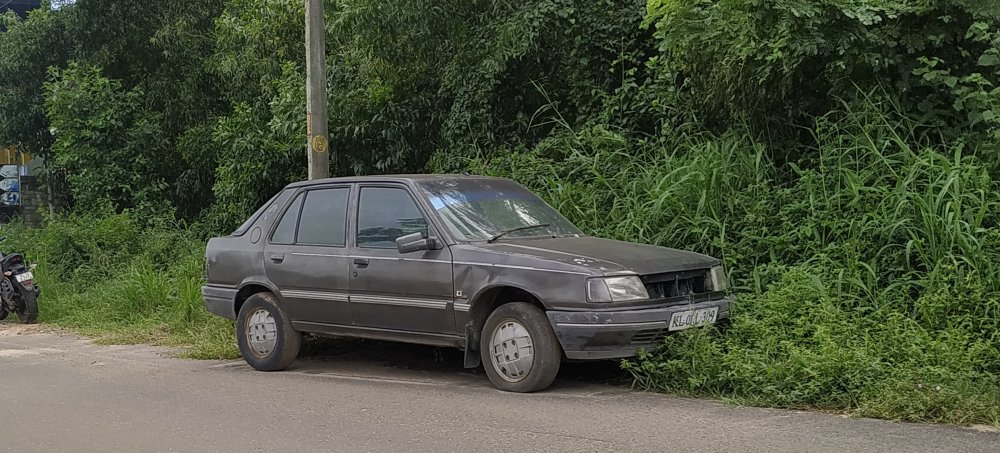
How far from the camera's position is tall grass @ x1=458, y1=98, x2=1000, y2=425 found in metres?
6.20

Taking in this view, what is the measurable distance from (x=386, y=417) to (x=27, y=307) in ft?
26.9

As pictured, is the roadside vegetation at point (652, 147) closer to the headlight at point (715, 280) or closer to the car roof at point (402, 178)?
the headlight at point (715, 280)

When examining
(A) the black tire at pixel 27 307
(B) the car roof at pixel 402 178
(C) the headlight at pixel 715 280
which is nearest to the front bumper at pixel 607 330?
(C) the headlight at pixel 715 280

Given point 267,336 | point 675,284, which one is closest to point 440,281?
point 675,284

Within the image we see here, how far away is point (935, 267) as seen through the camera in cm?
718

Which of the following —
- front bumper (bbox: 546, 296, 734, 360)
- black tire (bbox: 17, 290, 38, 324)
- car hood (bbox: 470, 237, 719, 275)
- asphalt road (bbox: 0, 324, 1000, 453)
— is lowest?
asphalt road (bbox: 0, 324, 1000, 453)

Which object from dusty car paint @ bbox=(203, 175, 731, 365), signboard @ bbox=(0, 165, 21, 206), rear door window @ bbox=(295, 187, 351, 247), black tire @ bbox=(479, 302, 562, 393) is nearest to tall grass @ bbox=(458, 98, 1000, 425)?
dusty car paint @ bbox=(203, 175, 731, 365)

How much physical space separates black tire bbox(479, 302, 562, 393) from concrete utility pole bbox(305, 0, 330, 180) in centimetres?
375

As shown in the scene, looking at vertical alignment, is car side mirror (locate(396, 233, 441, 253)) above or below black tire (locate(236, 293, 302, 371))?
above

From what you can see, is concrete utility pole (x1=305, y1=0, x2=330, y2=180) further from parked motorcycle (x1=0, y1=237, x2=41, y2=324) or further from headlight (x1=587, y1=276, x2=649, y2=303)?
parked motorcycle (x1=0, y1=237, x2=41, y2=324)

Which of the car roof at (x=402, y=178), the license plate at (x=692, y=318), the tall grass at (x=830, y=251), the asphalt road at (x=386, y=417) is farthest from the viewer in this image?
the car roof at (x=402, y=178)

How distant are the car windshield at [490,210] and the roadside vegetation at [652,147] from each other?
136 cm

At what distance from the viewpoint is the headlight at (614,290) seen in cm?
641

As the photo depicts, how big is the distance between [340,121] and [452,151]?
5.19 feet
